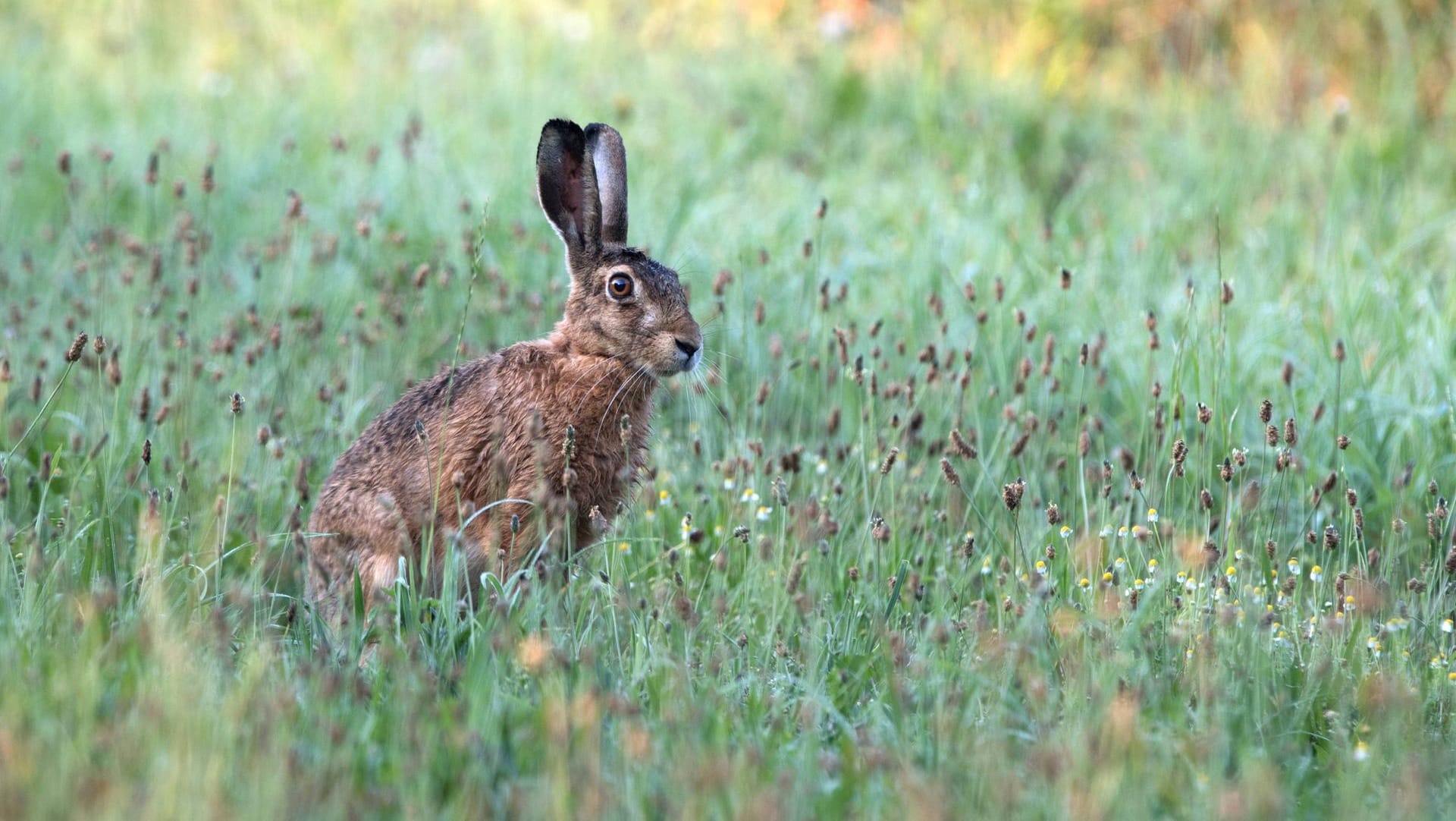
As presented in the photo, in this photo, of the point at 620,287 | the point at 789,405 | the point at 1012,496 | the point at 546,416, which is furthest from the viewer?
the point at 789,405

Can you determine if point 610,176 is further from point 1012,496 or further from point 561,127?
point 1012,496

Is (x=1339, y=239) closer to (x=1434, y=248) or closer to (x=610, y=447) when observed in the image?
(x=1434, y=248)

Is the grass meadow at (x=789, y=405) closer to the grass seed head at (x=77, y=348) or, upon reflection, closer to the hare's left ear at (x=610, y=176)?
the grass seed head at (x=77, y=348)

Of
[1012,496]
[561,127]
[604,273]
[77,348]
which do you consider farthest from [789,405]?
[77,348]

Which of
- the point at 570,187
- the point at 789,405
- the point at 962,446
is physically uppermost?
the point at 570,187

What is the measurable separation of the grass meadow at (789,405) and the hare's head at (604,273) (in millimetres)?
365

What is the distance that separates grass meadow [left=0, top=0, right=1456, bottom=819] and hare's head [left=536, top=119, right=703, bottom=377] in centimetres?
37

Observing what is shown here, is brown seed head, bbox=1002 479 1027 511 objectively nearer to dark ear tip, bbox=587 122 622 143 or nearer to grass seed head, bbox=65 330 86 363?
dark ear tip, bbox=587 122 622 143

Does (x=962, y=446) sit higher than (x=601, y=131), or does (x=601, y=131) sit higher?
(x=601, y=131)

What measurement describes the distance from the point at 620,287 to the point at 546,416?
0.43 meters

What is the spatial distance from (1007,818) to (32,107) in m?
6.95

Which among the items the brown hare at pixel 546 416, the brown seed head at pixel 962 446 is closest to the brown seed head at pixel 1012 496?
the brown seed head at pixel 962 446

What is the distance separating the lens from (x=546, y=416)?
4367 millimetres

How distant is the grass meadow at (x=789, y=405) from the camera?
285cm
